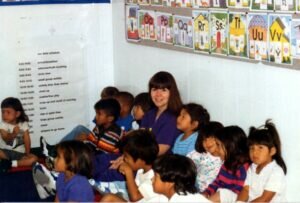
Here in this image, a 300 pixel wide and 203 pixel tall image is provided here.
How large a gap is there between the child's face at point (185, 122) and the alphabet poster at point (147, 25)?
99 centimetres

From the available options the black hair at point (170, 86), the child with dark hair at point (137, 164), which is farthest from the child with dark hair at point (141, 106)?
the child with dark hair at point (137, 164)

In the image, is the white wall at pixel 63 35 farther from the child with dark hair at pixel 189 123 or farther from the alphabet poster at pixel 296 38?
the alphabet poster at pixel 296 38

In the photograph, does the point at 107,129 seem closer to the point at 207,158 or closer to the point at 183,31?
the point at 183,31

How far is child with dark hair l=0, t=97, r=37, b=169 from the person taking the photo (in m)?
4.31

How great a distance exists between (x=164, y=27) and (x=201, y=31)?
0.49m

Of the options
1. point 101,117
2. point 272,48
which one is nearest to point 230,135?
point 272,48

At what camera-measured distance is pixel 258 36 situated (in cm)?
297

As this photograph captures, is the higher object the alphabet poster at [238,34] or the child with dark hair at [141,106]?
the alphabet poster at [238,34]

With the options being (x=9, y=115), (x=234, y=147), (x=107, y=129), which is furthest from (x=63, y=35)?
(x=234, y=147)

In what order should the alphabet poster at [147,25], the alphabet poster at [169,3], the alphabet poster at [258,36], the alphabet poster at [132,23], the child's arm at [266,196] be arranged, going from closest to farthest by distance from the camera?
the child's arm at [266,196], the alphabet poster at [258,36], the alphabet poster at [169,3], the alphabet poster at [147,25], the alphabet poster at [132,23]

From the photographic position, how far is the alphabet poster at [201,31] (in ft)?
11.2

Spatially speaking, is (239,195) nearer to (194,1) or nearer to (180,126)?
(180,126)

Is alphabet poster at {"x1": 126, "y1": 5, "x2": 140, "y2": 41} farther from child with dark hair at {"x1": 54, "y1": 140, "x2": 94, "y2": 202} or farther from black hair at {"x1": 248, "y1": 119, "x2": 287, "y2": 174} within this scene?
black hair at {"x1": 248, "y1": 119, "x2": 287, "y2": 174}

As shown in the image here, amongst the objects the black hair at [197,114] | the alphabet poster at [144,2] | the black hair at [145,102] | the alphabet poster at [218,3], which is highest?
the alphabet poster at [218,3]
